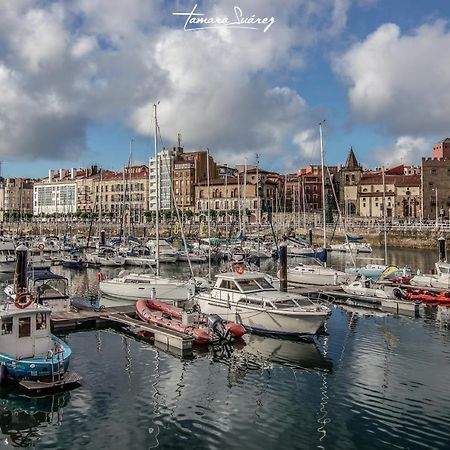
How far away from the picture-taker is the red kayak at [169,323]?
25109 millimetres

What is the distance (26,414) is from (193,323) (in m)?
10.7

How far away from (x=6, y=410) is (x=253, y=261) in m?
42.0

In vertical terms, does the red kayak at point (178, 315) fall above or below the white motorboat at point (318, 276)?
below

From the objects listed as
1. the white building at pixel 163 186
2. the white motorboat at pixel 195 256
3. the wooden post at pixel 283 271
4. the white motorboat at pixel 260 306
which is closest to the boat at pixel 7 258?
the white motorboat at pixel 195 256

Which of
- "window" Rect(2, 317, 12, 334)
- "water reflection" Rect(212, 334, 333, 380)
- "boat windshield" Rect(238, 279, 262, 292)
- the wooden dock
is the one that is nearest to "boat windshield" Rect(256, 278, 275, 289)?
"boat windshield" Rect(238, 279, 262, 292)

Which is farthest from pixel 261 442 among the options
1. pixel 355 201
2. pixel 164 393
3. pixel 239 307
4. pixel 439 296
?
pixel 355 201

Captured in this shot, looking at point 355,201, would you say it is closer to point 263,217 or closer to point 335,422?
point 263,217

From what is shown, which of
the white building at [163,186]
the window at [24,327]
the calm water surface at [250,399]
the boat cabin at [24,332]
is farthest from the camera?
the white building at [163,186]

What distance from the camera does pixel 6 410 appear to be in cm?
1767

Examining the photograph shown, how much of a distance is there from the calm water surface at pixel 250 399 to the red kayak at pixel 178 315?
0.74m

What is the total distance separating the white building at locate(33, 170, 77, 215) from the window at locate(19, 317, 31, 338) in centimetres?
14289

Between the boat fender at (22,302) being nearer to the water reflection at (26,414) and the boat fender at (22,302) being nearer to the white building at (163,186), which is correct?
the water reflection at (26,414)

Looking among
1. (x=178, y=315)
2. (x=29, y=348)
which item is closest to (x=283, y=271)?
(x=178, y=315)

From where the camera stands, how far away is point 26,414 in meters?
17.4
